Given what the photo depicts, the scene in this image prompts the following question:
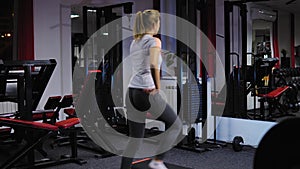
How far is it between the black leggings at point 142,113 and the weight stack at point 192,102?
2169mm

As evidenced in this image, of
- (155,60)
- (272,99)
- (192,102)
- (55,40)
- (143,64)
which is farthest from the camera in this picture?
(272,99)

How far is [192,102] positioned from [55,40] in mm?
2574

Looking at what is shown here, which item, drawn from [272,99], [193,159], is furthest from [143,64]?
[272,99]

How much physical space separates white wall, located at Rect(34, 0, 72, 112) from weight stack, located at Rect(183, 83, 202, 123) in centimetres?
226

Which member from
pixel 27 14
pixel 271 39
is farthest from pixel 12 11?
pixel 271 39

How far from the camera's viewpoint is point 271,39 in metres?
9.99

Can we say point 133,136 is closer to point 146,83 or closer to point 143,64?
point 146,83

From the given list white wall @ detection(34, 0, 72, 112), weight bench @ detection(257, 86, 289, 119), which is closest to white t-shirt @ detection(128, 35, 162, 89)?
white wall @ detection(34, 0, 72, 112)

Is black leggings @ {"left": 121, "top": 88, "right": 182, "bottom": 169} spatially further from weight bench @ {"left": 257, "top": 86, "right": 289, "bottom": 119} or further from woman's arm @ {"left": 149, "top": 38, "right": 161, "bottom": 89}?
weight bench @ {"left": 257, "top": 86, "right": 289, "bottom": 119}

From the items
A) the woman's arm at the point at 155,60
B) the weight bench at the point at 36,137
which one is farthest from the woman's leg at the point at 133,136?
the weight bench at the point at 36,137

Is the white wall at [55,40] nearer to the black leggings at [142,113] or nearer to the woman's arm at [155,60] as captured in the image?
the black leggings at [142,113]

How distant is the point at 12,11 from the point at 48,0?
59 centimetres

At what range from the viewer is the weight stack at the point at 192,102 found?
184 inches

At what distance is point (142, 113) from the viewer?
250 cm
